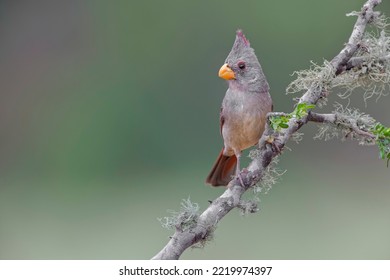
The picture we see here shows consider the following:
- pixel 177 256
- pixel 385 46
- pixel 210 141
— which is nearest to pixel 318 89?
pixel 385 46

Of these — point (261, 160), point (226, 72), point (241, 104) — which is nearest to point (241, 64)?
point (226, 72)

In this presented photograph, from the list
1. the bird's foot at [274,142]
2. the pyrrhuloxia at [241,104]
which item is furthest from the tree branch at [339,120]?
the pyrrhuloxia at [241,104]

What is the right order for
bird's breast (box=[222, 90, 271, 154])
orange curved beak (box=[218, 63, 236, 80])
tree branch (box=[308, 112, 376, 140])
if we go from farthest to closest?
bird's breast (box=[222, 90, 271, 154]) → orange curved beak (box=[218, 63, 236, 80]) → tree branch (box=[308, 112, 376, 140])

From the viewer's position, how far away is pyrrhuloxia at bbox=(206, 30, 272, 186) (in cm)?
239

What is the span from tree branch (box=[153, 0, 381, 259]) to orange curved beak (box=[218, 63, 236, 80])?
14.7 inches

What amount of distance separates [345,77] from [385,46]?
0.51 ft

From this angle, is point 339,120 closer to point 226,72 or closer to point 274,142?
point 274,142

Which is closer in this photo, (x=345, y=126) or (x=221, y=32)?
(x=345, y=126)

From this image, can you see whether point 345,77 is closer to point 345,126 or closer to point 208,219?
point 345,126

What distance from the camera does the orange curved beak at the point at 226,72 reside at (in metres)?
2.36

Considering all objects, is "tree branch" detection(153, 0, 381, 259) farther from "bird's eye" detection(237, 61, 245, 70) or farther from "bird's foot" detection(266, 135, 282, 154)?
"bird's eye" detection(237, 61, 245, 70)

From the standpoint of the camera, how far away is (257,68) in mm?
2455

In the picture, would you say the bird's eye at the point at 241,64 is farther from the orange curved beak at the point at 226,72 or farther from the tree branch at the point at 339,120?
the tree branch at the point at 339,120

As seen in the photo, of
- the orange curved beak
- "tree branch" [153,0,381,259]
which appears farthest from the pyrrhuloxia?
"tree branch" [153,0,381,259]
